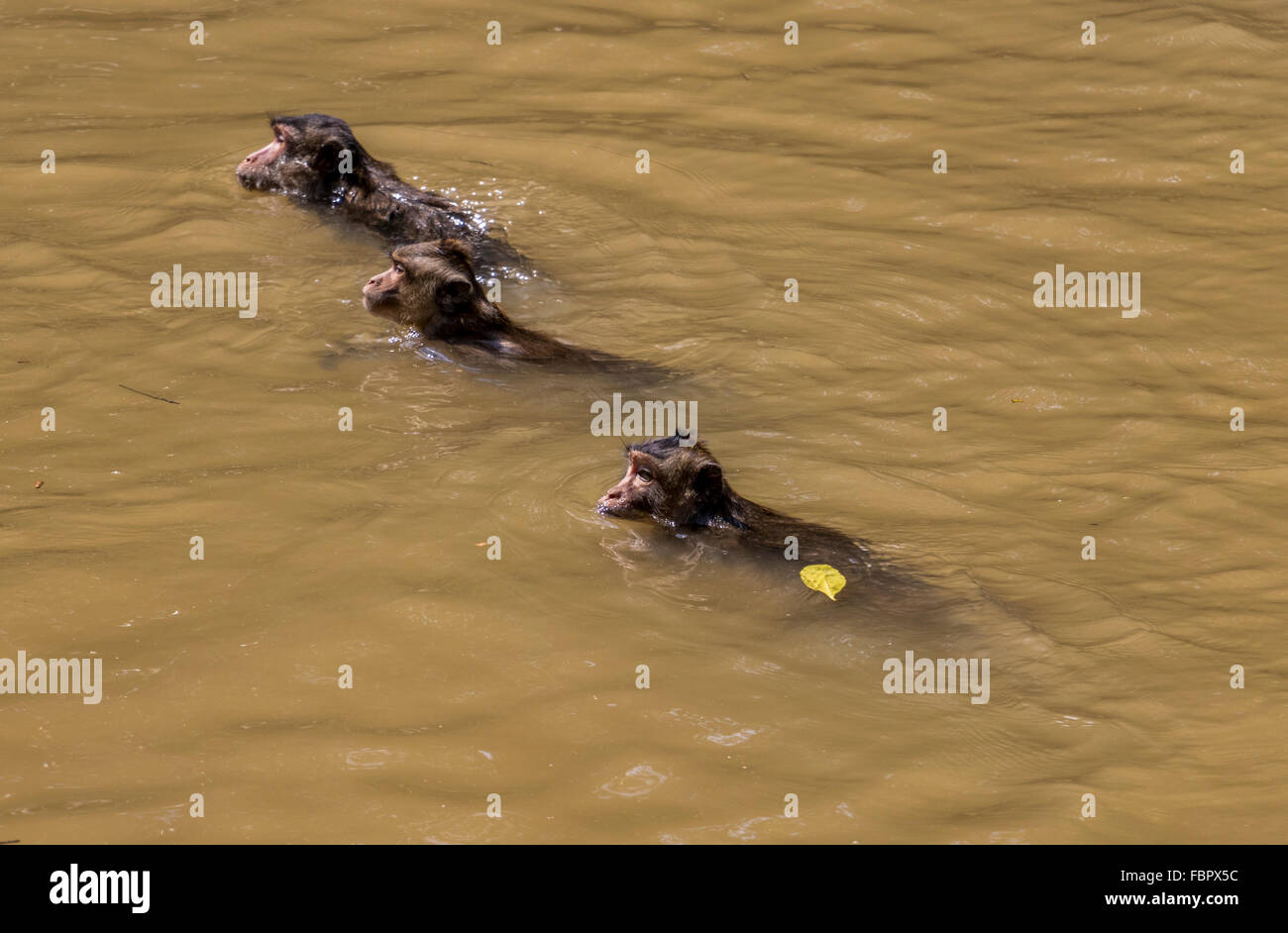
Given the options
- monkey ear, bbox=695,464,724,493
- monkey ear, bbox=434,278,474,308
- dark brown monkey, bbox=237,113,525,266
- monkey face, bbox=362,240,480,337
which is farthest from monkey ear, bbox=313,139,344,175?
monkey ear, bbox=695,464,724,493

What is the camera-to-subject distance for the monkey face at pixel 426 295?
29.3ft

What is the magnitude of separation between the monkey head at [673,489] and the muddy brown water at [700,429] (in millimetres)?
127

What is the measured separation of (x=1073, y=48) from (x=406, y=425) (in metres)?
8.54

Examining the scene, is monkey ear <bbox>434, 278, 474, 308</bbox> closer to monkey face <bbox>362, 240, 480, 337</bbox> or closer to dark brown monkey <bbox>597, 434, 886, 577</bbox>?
monkey face <bbox>362, 240, 480, 337</bbox>

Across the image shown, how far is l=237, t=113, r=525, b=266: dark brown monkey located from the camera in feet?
33.7

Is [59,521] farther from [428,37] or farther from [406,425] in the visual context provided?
[428,37]

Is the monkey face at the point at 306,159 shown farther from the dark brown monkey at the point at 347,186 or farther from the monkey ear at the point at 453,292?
the monkey ear at the point at 453,292

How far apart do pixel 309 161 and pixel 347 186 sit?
12.4 inches

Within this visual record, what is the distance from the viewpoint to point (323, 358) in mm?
8430

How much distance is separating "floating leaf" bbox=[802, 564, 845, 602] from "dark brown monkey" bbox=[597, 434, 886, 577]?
275 mm

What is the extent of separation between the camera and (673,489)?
279 inches

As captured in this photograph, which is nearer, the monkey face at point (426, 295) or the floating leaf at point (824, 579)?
the floating leaf at point (824, 579)

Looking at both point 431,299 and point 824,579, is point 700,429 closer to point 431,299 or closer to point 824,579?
point 824,579

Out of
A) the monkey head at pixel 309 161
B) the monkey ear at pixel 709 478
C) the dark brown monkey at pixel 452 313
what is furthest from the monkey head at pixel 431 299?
the monkey ear at pixel 709 478
